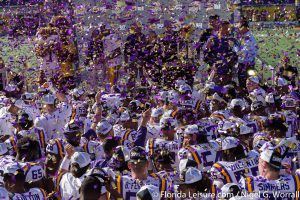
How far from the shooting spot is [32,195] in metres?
4.43

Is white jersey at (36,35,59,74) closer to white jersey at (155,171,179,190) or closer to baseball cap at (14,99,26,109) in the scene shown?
baseball cap at (14,99,26,109)

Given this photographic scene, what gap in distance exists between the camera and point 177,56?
13.3m

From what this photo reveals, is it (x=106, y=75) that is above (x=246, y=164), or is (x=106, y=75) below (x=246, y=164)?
below

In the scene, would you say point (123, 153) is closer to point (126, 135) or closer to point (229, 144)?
point (229, 144)

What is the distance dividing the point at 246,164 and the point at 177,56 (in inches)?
336

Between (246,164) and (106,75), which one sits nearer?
(246,164)

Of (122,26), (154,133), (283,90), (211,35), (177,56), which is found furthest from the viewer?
(122,26)

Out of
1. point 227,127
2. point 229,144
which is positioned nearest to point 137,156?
point 229,144

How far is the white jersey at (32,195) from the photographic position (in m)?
4.32

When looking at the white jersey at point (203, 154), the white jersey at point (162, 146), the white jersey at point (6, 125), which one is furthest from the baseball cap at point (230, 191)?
the white jersey at point (6, 125)

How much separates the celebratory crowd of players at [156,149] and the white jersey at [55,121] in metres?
0.01

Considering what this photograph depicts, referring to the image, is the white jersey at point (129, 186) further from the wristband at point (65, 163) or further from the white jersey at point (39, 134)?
the white jersey at point (39, 134)

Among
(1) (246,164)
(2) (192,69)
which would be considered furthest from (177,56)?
(1) (246,164)

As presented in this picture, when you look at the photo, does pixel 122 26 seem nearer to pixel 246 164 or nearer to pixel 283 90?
pixel 283 90
